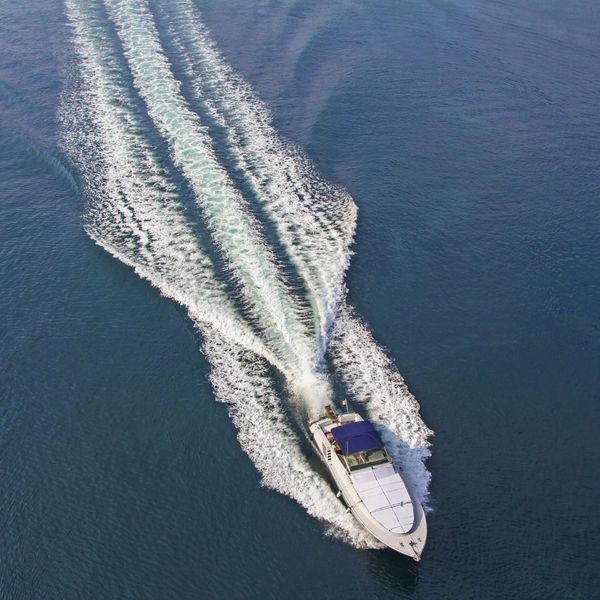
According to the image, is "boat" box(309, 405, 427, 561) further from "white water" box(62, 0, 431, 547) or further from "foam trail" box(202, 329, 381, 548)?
"white water" box(62, 0, 431, 547)

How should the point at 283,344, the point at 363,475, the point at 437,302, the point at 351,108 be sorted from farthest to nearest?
the point at 351,108
the point at 437,302
the point at 283,344
the point at 363,475

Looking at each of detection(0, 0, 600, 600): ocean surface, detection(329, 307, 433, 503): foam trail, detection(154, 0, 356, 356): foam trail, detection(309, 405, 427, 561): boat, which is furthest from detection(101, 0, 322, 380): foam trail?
A: detection(309, 405, 427, 561): boat

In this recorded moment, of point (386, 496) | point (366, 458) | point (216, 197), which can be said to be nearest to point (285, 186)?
point (216, 197)

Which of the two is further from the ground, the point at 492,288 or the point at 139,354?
the point at 492,288

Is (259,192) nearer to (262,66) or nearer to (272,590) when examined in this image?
(262,66)

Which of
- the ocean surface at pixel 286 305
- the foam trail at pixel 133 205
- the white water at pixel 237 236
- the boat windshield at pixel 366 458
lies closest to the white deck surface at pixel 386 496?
the boat windshield at pixel 366 458

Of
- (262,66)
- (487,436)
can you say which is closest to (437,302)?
(487,436)

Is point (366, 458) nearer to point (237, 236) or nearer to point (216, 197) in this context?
point (237, 236)
